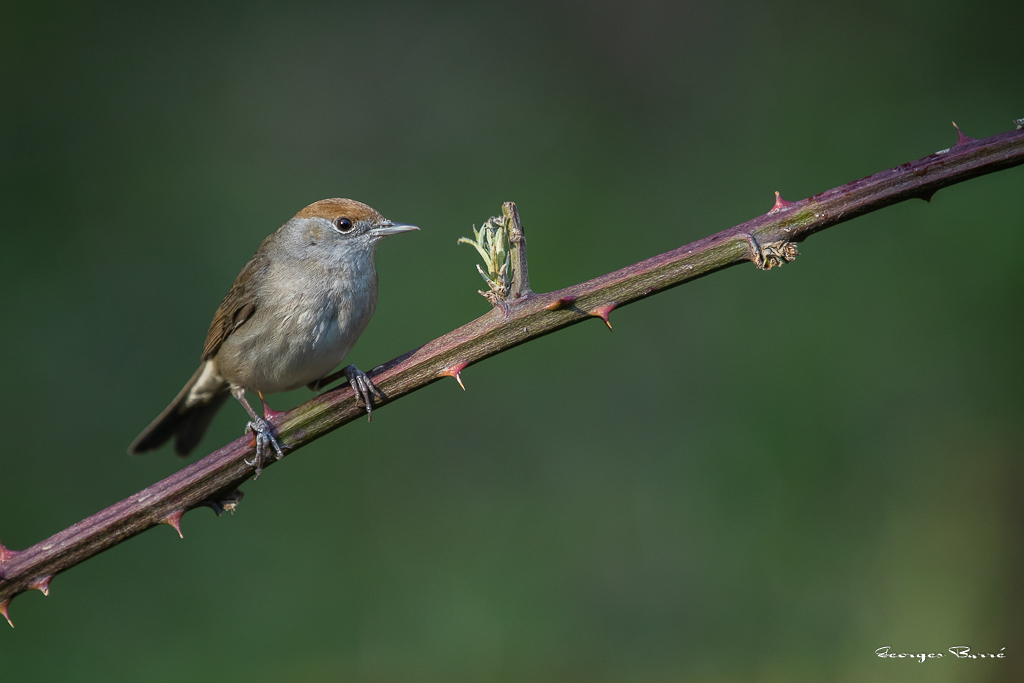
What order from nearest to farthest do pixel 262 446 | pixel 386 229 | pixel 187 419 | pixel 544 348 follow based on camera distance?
1. pixel 262 446
2. pixel 386 229
3. pixel 187 419
4. pixel 544 348

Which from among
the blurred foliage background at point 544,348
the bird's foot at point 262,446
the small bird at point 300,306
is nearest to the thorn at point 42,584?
the bird's foot at point 262,446

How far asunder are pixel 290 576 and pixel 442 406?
1405 millimetres

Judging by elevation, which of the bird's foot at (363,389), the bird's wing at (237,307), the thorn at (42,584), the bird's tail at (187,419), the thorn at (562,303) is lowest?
the thorn at (42,584)

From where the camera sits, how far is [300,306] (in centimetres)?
341

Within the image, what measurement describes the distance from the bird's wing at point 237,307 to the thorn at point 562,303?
6.46 ft

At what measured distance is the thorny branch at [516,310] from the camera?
75.0 inches

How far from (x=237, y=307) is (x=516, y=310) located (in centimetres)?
199

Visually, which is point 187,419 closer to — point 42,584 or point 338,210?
point 338,210

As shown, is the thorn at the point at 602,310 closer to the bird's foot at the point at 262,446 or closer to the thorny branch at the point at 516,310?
the thorny branch at the point at 516,310

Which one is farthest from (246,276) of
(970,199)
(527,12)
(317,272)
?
(970,199)

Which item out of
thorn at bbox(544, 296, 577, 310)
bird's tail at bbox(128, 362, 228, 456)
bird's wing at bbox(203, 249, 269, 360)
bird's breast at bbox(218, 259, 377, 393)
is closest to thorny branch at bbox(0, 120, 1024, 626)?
thorn at bbox(544, 296, 577, 310)

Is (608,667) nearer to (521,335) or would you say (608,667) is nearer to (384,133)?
(521,335)

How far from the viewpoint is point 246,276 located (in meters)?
3.78

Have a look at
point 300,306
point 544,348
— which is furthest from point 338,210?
point 544,348
